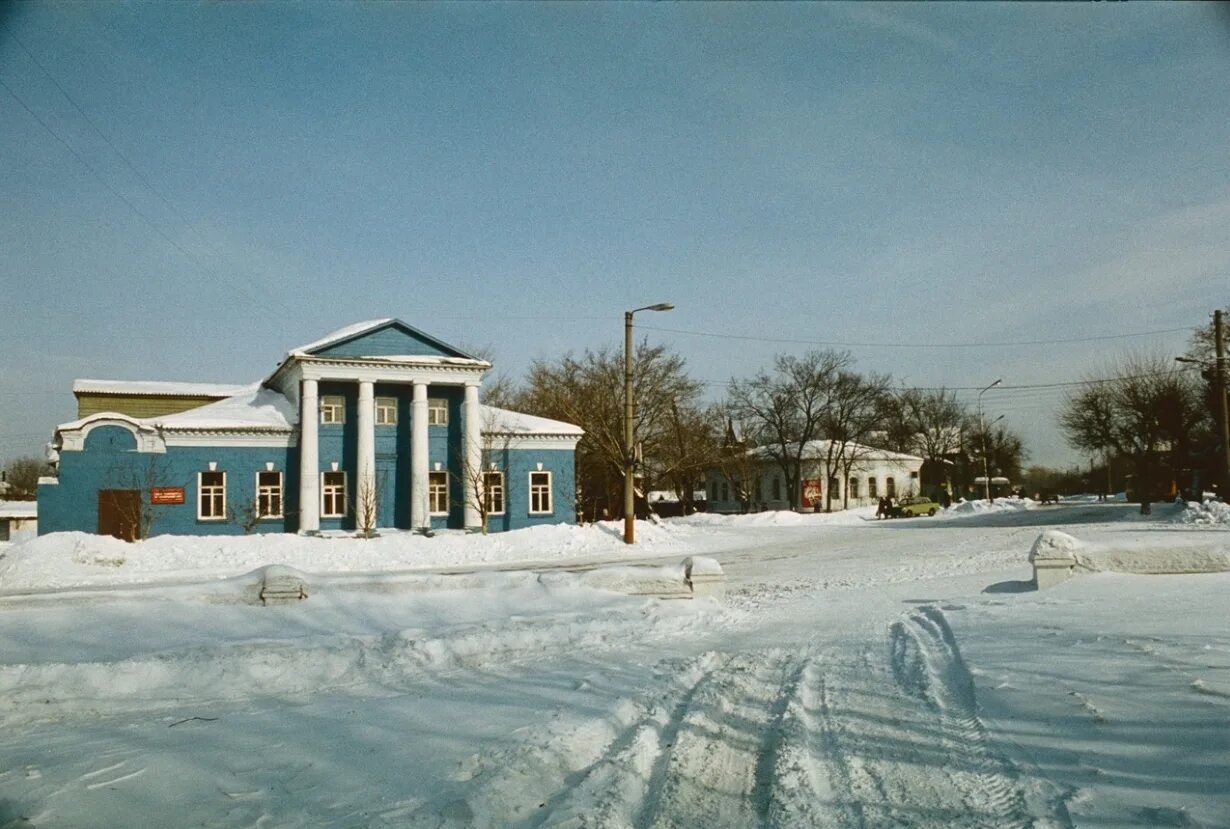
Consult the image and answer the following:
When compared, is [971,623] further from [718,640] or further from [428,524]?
[428,524]

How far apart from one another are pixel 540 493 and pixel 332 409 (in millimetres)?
9562

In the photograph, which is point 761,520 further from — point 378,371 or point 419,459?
point 378,371

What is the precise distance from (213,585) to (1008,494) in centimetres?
9081

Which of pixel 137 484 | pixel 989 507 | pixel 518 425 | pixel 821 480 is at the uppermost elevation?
pixel 518 425

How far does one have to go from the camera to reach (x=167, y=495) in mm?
33594

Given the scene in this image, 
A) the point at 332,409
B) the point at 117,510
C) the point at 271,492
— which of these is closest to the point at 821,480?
the point at 332,409

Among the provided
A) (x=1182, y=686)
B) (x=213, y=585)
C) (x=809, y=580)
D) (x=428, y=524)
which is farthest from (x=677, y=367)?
(x=1182, y=686)

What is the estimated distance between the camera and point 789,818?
4.86 metres

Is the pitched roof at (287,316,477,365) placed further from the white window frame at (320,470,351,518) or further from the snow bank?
the snow bank

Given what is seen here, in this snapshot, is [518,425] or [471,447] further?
[518,425]

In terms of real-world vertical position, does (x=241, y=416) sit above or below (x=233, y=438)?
above

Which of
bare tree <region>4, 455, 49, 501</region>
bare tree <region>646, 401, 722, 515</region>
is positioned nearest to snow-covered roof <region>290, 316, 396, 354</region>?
bare tree <region>646, 401, 722, 515</region>

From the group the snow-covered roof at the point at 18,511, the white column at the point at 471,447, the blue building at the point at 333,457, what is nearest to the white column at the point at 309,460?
the blue building at the point at 333,457

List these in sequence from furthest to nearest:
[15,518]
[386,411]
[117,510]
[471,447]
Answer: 1. [15,518]
2. [386,411]
3. [471,447]
4. [117,510]
